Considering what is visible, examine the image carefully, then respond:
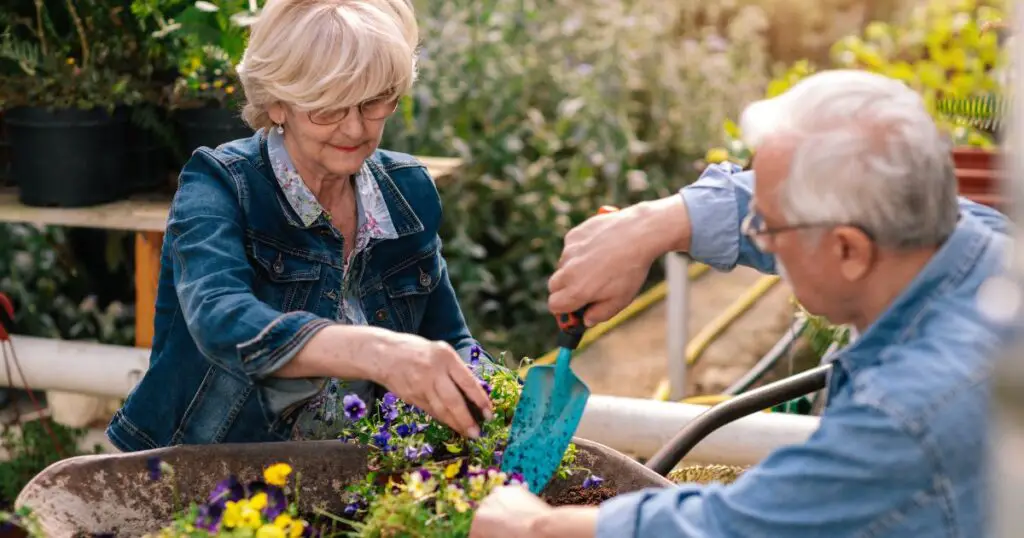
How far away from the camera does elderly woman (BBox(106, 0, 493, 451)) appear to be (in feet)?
6.10

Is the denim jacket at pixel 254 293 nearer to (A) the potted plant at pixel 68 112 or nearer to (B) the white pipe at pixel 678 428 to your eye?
(B) the white pipe at pixel 678 428

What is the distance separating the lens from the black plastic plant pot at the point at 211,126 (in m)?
3.28

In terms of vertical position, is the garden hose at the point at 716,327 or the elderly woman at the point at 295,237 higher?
the elderly woman at the point at 295,237

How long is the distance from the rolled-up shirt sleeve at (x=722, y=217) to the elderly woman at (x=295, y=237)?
0.40 meters

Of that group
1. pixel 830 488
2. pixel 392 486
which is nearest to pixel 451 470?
pixel 392 486

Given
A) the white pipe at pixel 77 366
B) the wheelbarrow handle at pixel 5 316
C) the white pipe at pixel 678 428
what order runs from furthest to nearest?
the white pipe at pixel 77 366 → the white pipe at pixel 678 428 → the wheelbarrow handle at pixel 5 316

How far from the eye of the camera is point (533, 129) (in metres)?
4.90

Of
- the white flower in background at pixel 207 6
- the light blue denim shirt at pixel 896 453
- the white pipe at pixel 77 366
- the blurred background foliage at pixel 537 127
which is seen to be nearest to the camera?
the light blue denim shirt at pixel 896 453

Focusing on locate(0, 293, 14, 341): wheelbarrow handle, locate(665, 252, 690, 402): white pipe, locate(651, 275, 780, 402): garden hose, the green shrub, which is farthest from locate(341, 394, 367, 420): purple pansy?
the green shrub

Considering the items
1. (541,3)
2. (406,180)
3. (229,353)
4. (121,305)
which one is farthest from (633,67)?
(229,353)

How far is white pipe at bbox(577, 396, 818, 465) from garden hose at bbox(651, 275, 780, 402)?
0.84 meters

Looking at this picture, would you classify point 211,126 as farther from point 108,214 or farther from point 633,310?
point 633,310

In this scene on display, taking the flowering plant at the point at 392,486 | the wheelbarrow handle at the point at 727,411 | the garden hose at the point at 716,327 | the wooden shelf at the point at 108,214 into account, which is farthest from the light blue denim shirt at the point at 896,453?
the garden hose at the point at 716,327

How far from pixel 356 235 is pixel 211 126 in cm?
133
